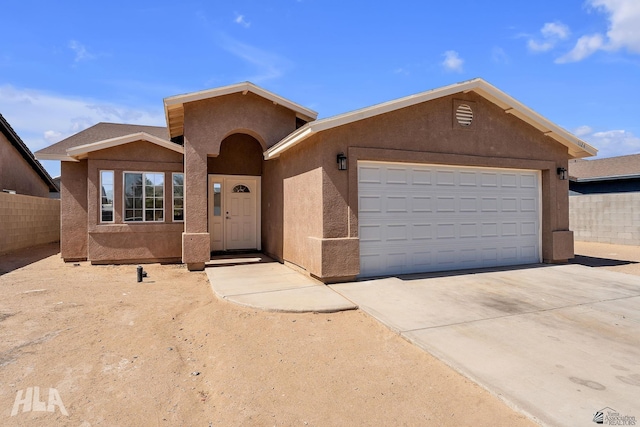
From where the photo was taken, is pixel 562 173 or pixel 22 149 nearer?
pixel 562 173

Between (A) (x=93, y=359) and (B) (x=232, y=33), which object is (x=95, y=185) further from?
(A) (x=93, y=359)

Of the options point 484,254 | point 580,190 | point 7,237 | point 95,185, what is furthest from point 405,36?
point 580,190

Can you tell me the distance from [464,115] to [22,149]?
70.3ft

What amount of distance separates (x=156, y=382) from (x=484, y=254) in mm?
7969

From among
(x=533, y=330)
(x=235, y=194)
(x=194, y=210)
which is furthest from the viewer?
(x=235, y=194)

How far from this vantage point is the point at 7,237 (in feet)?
42.6

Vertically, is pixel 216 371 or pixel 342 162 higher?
pixel 342 162

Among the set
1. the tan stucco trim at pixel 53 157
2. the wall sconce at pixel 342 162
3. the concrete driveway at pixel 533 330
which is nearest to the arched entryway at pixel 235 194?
the tan stucco trim at pixel 53 157

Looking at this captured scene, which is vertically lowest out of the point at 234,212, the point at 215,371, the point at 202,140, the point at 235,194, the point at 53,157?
the point at 215,371

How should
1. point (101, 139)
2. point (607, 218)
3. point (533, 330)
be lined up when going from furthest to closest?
point (101, 139)
point (607, 218)
point (533, 330)

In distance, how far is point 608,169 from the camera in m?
23.0

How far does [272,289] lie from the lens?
7.04m

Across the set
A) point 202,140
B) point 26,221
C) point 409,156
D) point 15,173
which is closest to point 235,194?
point 202,140

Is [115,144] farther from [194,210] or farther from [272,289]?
[272,289]
